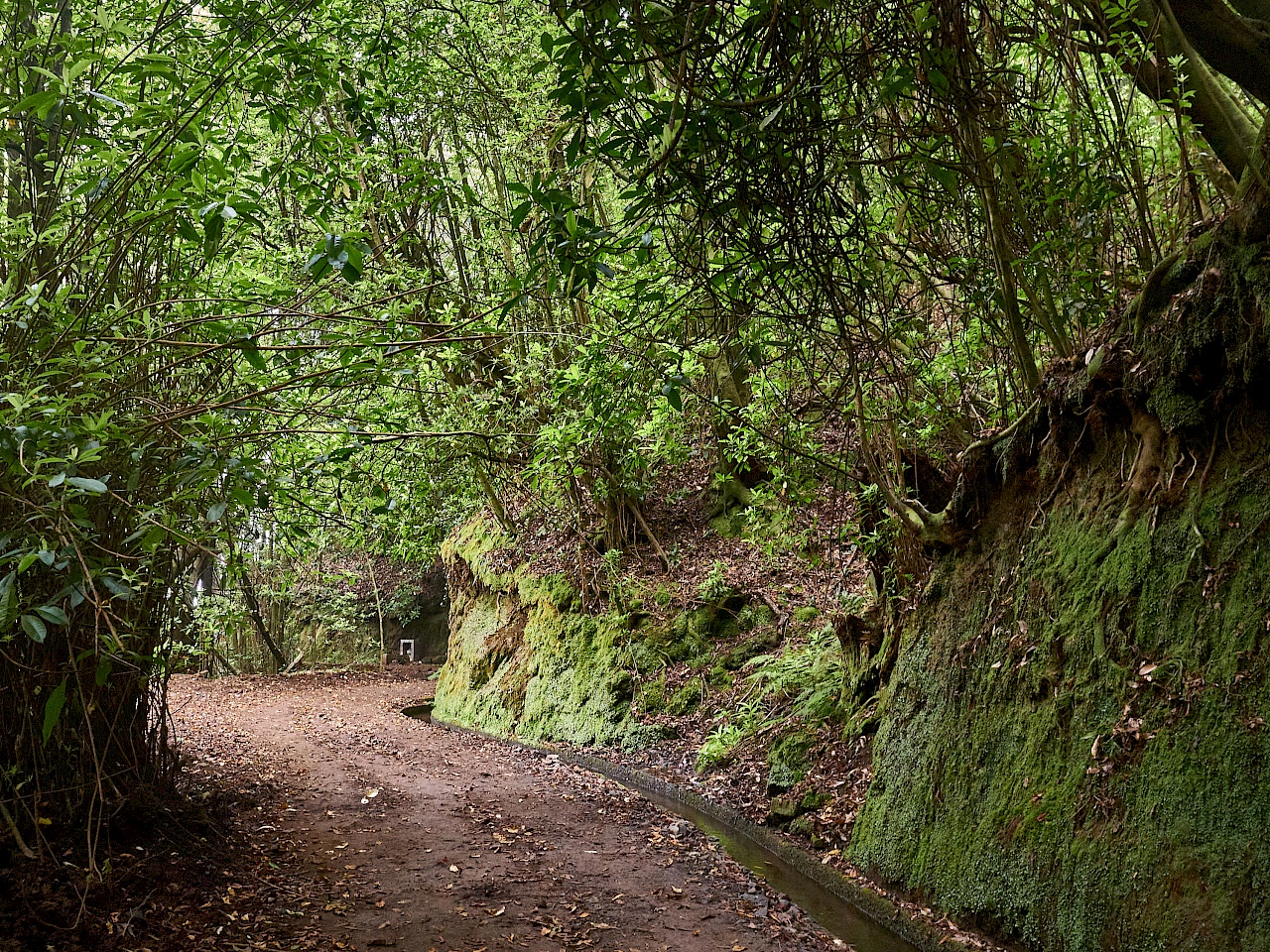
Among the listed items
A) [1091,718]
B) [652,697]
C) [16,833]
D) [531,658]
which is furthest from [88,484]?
[531,658]

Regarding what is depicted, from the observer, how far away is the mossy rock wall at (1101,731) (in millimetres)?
3936

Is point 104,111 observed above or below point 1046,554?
above

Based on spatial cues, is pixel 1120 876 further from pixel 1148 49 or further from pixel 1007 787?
pixel 1148 49

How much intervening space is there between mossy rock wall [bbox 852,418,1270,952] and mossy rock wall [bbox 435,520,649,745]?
5317 mm

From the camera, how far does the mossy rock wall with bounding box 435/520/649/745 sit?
11602 mm

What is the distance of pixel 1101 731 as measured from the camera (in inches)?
184

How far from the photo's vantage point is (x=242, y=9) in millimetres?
3695

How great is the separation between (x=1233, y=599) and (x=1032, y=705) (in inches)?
55.2

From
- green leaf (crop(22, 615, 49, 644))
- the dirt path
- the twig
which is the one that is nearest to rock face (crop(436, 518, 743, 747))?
the dirt path

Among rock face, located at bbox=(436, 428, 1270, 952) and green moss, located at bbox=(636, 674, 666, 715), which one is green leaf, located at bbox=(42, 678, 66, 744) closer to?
rock face, located at bbox=(436, 428, 1270, 952)

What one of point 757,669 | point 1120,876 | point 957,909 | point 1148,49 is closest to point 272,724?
point 757,669

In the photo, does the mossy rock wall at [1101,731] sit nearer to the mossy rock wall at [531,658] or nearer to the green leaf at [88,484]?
the green leaf at [88,484]

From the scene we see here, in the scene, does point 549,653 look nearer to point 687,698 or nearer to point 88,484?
point 687,698

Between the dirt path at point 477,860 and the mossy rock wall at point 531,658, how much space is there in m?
1.20
